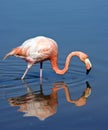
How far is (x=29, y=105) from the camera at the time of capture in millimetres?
9406

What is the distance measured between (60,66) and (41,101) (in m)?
2.66

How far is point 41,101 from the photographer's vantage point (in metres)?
9.80

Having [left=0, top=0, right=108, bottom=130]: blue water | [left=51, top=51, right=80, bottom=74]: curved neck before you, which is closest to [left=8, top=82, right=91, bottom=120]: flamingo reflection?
[left=0, top=0, right=108, bottom=130]: blue water

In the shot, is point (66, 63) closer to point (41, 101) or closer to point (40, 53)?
point (40, 53)

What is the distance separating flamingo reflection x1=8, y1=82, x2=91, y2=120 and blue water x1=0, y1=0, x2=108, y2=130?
0.02 meters

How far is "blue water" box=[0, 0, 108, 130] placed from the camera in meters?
8.72

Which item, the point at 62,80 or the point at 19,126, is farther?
the point at 62,80

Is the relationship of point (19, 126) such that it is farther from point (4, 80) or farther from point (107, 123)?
point (4, 80)

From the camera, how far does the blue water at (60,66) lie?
8.72 m

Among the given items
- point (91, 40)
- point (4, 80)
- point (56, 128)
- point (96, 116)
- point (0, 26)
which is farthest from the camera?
point (0, 26)

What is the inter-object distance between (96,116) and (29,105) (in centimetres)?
134

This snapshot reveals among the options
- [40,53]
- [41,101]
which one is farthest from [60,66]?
[41,101]

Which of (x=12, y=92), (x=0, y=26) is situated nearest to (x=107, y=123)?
(x=12, y=92)

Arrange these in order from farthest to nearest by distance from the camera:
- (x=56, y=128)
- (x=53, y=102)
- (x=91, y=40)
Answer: (x=91, y=40) < (x=53, y=102) < (x=56, y=128)
